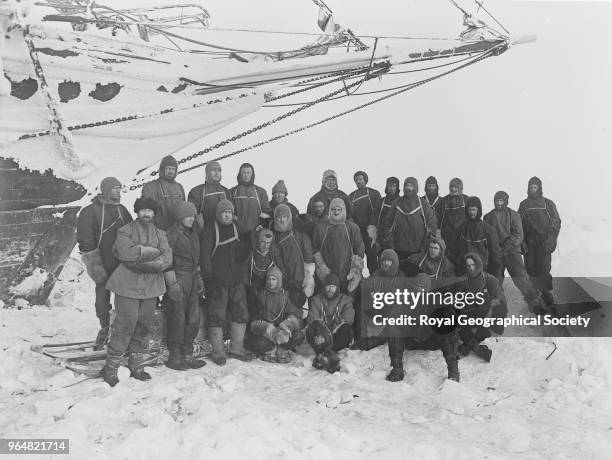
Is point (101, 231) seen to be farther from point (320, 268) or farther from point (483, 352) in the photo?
point (483, 352)

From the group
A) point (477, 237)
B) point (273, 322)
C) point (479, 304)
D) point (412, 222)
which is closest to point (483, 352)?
point (479, 304)

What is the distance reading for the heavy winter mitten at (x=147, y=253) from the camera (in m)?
3.67

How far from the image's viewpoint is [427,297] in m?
4.32

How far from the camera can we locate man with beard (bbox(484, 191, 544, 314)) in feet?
16.9

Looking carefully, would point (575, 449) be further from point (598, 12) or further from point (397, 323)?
point (598, 12)

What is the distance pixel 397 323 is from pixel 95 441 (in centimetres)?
232

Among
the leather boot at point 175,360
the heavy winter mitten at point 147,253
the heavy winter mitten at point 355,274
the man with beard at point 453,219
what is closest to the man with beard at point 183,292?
the leather boot at point 175,360

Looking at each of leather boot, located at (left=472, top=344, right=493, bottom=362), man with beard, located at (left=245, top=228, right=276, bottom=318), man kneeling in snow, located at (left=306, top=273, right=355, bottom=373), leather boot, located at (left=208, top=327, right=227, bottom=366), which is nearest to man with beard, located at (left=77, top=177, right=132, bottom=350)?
leather boot, located at (left=208, top=327, right=227, bottom=366)

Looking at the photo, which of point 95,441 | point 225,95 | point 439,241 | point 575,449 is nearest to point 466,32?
point 225,95

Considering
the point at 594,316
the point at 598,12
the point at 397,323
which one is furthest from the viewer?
the point at 598,12

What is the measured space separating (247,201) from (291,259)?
0.74 meters

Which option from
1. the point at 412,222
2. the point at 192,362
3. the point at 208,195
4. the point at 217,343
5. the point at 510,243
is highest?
the point at 208,195

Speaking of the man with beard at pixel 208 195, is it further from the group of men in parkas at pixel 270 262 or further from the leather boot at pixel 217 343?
the leather boot at pixel 217 343

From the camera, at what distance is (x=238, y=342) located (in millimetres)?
4398
